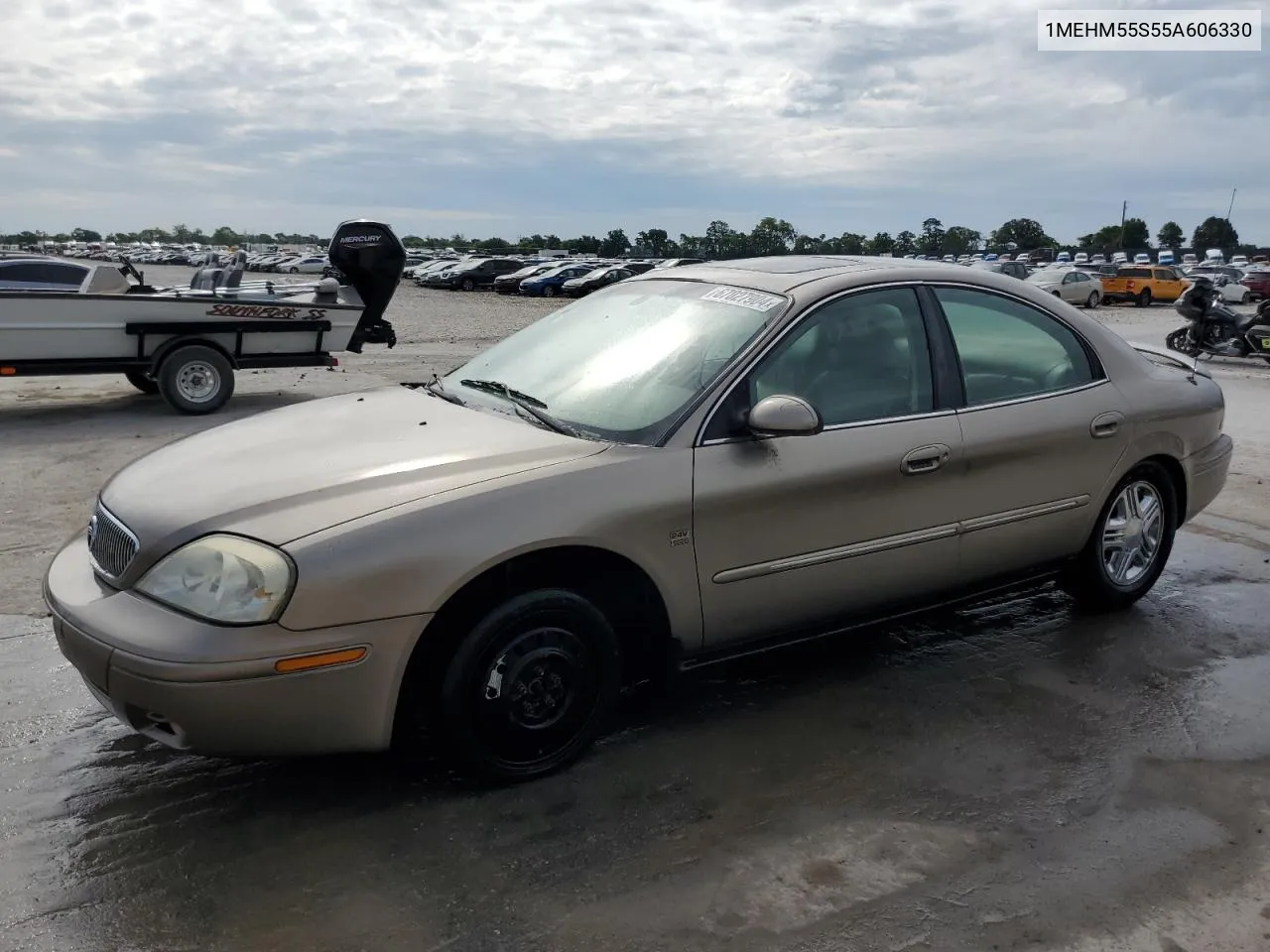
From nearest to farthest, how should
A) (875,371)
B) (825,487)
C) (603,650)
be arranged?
(603,650) → (825,487) → (875,371)

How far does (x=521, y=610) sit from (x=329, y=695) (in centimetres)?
59

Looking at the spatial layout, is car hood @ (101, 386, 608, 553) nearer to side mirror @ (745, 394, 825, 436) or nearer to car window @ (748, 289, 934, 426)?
side mirror @ (745, 394, 825, 436)

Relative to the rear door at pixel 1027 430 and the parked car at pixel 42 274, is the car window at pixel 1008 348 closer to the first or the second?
the rear door at pixel 1027 430

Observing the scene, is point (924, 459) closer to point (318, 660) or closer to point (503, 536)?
point (503, 536)

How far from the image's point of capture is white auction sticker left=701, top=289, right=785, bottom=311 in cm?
397

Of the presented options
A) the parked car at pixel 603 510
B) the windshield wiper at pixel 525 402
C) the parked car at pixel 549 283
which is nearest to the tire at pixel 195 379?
the parked car at pixel 603 510

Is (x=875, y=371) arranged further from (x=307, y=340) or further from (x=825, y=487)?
(x=307, y=340)

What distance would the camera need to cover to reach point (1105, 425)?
4.66 metres

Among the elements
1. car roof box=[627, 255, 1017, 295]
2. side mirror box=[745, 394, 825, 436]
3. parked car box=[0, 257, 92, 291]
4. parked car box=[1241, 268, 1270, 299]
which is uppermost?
parked car box=[1241, 268, 1270, 299]

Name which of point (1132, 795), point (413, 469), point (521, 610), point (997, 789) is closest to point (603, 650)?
point (521, 610)

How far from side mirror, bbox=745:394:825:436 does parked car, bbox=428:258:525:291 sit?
150ft

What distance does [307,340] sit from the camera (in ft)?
37.3

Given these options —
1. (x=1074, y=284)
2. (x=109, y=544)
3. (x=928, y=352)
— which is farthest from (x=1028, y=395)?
(x=1074, y=284)

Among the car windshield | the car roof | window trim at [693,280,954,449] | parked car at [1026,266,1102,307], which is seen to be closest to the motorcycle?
the car roof
